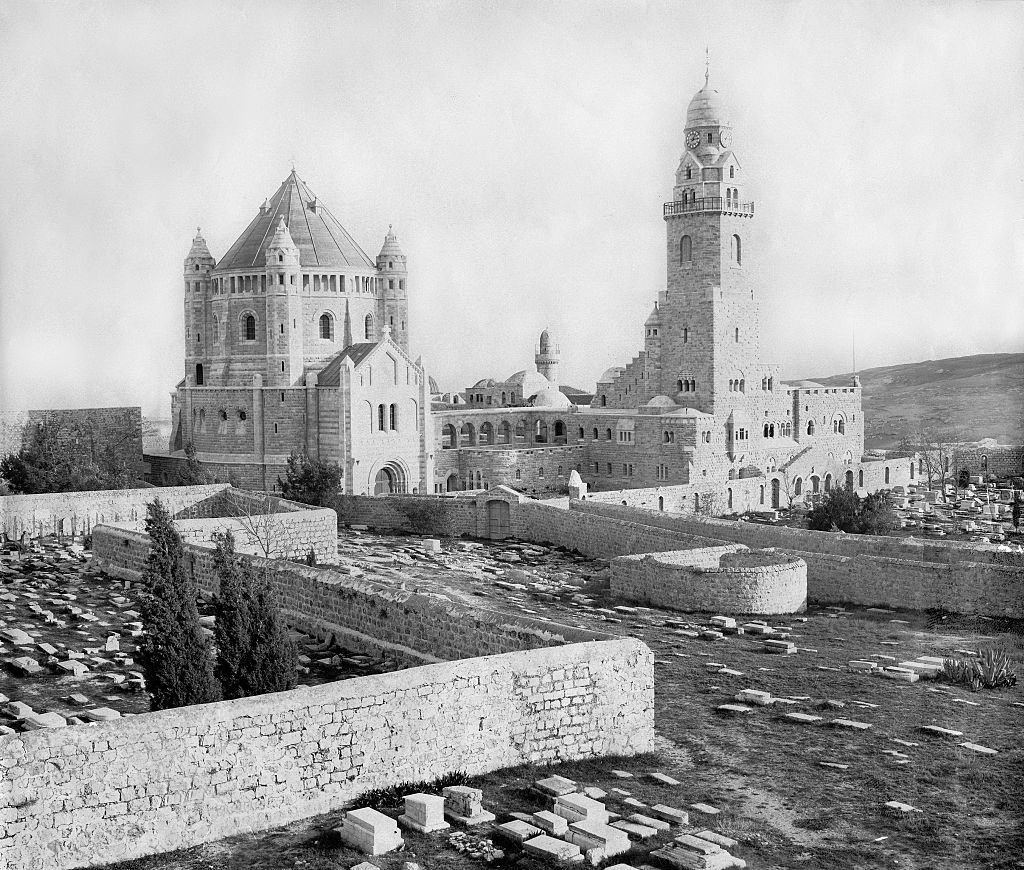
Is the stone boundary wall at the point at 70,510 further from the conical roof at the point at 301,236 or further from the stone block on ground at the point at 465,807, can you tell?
the conical roof at the point at 301,236

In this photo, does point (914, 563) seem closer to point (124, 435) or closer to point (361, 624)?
point (361, 624)

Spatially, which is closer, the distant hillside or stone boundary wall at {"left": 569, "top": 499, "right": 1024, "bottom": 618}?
stone boundary wall at {"left": 569, "top": 499, "right": 1024, "bottom": 618}

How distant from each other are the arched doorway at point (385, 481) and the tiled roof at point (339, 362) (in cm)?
386

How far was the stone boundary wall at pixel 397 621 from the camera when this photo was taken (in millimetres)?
12641

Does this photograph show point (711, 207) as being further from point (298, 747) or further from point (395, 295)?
point (298, 747)

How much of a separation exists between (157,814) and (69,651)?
629 cm

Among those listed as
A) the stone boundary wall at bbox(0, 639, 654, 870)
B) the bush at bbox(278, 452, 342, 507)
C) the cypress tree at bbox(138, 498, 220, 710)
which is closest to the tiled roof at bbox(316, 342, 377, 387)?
the bush at bbox(278, 452, 342, 507)

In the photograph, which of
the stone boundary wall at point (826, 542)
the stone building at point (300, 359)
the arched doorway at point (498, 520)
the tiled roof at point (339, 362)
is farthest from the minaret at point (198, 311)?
the stone boundary wall at point (826, 542)

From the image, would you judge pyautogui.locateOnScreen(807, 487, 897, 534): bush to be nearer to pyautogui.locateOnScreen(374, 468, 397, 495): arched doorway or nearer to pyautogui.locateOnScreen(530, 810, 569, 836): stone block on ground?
pyautogui.locateOnScreen(374, 468, 397, 495): arched doorway

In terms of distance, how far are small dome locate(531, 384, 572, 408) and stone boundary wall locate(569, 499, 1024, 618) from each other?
42.9 metres

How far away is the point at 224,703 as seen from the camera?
9.54 metres

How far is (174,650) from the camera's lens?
11.3m

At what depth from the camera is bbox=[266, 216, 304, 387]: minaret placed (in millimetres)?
49656

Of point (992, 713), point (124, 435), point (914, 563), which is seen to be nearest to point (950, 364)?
point (124, 435)
